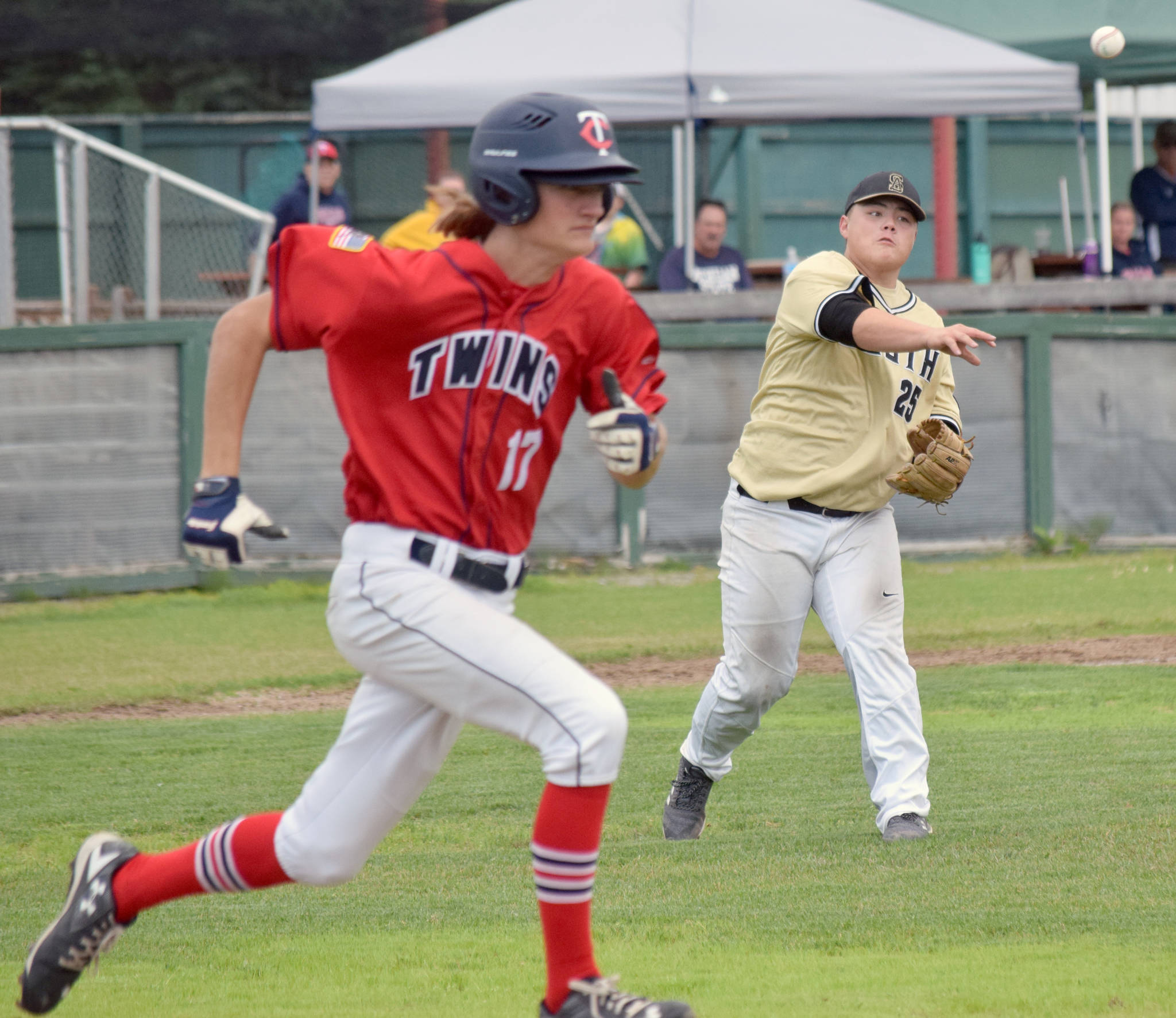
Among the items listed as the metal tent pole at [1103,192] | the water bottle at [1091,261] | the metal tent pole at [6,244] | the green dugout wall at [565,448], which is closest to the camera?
the green dugout wall at [565,448]

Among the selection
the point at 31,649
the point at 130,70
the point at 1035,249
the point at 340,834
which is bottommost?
the point at 31,649

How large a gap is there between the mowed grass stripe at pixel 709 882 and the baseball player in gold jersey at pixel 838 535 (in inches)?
13.2

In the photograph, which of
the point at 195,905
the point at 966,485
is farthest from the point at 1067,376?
the point at 195,905

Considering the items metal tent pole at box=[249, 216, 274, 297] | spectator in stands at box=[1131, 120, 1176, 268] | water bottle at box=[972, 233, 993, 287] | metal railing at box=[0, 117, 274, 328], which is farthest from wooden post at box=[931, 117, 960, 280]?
metal railing at box=[0, 117, 274, 328]

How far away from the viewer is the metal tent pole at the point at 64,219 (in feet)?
36.9

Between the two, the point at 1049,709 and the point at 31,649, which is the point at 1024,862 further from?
the point at 31,649

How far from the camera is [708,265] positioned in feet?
41.7

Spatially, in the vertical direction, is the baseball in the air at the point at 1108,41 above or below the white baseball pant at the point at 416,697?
above

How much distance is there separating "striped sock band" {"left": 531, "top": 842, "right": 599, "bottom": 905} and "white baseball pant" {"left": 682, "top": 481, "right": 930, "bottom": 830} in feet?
6.28

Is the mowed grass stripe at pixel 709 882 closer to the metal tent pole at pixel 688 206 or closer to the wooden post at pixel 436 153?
the metal tent pole at pixel 688 206

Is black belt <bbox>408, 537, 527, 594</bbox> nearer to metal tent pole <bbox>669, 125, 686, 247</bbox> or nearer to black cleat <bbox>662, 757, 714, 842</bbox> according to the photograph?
black cleat <bbox>662, 757, 714, 842</bbox>

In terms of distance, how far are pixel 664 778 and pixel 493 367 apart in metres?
3.05

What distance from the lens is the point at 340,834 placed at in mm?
3629

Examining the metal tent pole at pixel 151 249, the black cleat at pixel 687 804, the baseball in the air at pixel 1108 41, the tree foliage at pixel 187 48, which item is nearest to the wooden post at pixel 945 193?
the baseball in the air at pixel 1108 41
